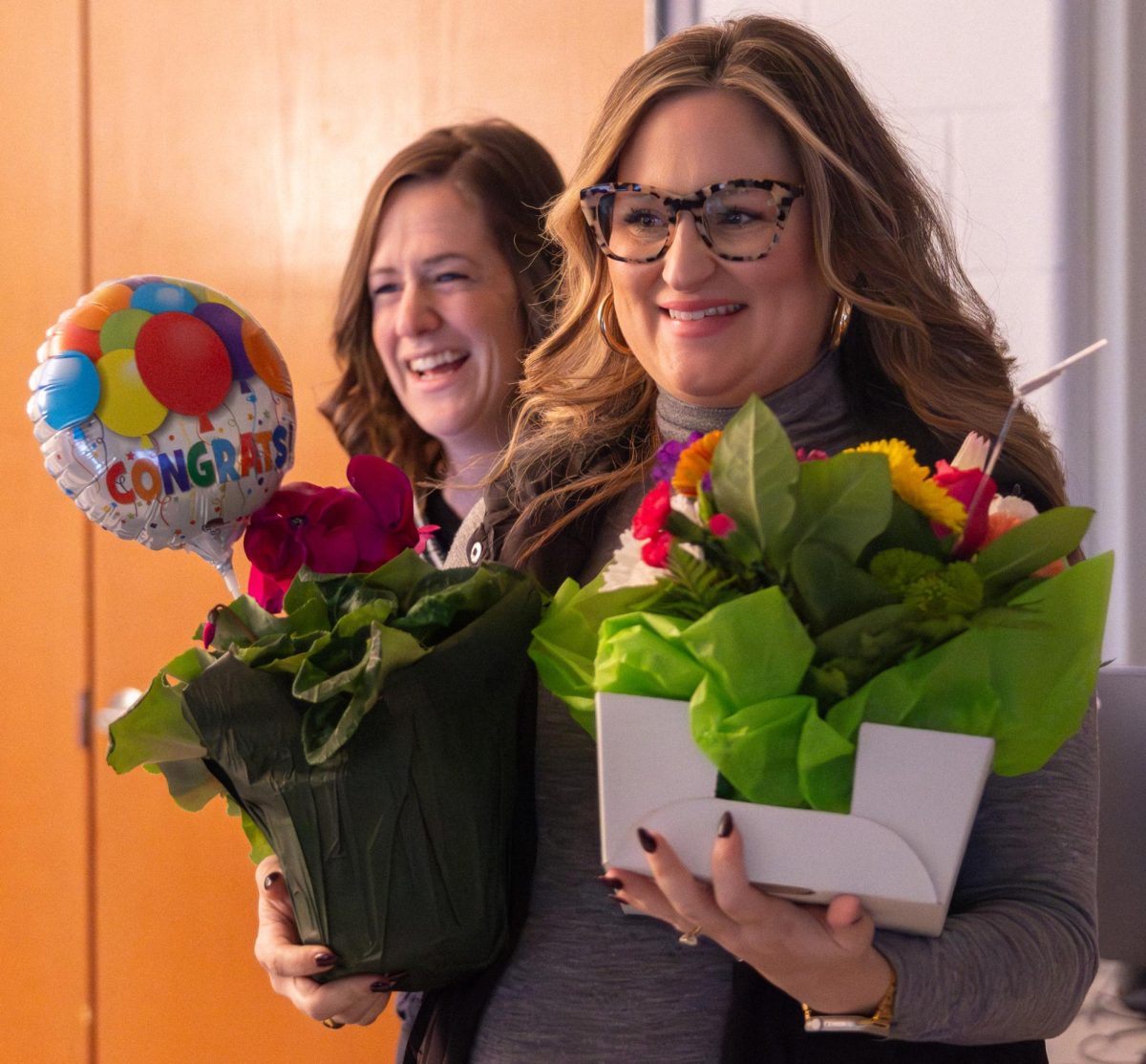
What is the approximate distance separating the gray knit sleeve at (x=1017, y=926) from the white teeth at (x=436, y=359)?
1.03 metres

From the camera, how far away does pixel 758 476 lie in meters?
0.68

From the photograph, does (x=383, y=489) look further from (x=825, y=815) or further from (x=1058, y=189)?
Answer: (x=1058, y=189)

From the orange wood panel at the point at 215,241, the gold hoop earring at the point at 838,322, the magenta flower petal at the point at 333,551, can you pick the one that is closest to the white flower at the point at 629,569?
the magenta flower petal at the point at 333,551

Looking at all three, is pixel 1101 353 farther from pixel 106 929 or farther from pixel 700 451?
pixel 106 929

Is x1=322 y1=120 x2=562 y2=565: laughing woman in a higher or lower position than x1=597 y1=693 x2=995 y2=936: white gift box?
higher

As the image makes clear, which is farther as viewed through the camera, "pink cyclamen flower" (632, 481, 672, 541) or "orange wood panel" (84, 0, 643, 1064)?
"orange wood panel" (84, 0, 643, 1064)

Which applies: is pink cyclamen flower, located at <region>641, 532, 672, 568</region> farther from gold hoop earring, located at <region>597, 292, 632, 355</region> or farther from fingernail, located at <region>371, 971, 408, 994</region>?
gold hoop earring, located at <region>597, 292, 632, 355</region>

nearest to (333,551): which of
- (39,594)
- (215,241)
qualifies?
(215,241)

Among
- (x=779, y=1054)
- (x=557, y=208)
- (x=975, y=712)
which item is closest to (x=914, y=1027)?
(x=779, y=1054)

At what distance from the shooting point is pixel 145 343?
100cm

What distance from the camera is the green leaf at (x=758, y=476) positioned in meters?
0.68

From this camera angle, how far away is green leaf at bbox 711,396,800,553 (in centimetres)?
68

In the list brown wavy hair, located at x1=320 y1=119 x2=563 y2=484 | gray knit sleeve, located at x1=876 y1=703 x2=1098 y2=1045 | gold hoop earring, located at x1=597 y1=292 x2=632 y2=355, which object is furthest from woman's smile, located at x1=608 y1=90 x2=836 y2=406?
brown wavy hair, located at x1=320 y1=119 x2=563 y2=484

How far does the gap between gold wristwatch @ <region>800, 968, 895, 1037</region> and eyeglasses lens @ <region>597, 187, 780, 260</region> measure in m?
0.51
